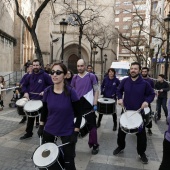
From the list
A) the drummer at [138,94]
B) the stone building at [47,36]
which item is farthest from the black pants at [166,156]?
the stone building at [47,36]

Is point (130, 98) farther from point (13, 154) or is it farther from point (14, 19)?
point (14, 19)

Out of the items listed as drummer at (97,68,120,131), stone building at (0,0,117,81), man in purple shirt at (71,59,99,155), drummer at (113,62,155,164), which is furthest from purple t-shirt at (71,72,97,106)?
stone building at (0,0,117,81)

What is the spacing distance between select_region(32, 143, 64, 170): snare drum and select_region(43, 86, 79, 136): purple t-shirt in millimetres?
255

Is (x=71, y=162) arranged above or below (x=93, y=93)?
below

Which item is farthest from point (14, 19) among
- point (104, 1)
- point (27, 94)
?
point (104, 1)

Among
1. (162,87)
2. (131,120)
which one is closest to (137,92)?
(131,120)

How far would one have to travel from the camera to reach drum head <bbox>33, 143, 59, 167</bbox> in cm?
304

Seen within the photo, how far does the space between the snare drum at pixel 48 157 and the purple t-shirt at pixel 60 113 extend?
0.25 meters

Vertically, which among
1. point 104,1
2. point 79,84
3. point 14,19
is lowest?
point 79,84

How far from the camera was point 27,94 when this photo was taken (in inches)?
241

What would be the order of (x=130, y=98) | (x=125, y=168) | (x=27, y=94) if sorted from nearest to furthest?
(x=125, y=168), (x=130, y=98), (x=27, y=94)

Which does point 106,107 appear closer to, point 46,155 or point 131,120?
point 131,120

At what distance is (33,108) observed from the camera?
18.6 feet

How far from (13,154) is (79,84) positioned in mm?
1988
